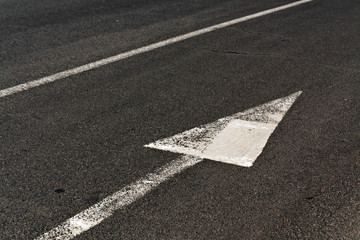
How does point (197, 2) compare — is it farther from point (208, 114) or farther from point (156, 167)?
point (156, 167)

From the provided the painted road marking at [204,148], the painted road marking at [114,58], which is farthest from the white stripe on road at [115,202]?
the painted road marking at [114,58]

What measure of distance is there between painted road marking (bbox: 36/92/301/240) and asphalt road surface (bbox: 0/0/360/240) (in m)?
0.07

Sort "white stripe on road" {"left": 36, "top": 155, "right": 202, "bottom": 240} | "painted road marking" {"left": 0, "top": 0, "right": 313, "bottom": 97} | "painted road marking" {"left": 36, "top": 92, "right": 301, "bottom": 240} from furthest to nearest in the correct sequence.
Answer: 1. "painted road marking" {"left": 0, "top": 0, "right": 313, "bottom": 97}
2. "painted road marking" {"left": 36, "top": 92, "right": 301, "bottom": 240}
3. "white stripe on road" {"left": 36, "top": 155, "right": 202, "bottom": 240}

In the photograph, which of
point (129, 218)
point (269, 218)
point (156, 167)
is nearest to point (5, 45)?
point (156, 167)

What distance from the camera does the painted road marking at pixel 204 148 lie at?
3371mm

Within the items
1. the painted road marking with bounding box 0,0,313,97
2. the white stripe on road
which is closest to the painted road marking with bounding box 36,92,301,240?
the white stripe on road

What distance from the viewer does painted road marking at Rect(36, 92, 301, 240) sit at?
3371mm

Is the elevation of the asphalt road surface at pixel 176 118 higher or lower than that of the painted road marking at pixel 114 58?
lower

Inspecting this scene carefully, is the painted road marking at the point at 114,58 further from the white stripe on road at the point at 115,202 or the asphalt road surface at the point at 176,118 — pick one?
the white stripe on road at the point at 115,202

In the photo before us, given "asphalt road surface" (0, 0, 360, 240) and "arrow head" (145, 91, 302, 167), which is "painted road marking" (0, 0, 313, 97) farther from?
"arrow head" (145, 91, 302, 167)

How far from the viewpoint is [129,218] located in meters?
3.38

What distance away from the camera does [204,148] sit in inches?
166

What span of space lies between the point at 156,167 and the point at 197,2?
5.20m

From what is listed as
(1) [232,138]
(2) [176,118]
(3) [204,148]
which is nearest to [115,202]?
(3) [204,148]
